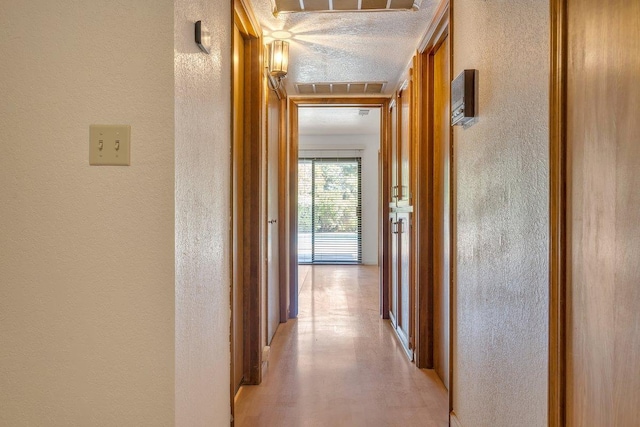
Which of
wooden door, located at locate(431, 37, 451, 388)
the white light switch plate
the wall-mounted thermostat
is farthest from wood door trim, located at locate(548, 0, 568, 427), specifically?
wooden door, located at locate(431, 37, 451, 388)

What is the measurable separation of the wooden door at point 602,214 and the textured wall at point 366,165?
700 centimetres

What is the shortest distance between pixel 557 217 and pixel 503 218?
0.35m

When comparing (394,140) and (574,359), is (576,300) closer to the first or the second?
(574,359)

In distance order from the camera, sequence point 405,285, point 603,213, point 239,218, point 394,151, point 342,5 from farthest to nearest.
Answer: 1. point 394,151
2. point 405,285
3. point 239,218
4. point 342,5
5. point 603,213

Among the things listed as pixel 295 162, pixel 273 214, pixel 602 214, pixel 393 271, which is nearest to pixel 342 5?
pixel 602 214

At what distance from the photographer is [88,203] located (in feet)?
3.90

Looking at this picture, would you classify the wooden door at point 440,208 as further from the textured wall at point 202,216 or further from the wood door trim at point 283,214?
the wood door trim at point 283,214

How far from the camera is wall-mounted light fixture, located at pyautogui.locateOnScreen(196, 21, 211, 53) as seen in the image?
136cm

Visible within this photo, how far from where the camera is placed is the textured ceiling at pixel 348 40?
2418 mm

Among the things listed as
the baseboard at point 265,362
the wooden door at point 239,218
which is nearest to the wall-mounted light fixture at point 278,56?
the wooden door at point 239,218

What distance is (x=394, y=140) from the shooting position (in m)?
3.92

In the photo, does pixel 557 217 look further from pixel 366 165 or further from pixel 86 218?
pixel 366 165

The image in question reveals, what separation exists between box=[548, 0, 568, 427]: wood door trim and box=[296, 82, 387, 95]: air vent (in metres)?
2.75

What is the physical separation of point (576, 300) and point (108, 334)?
1.20 m
